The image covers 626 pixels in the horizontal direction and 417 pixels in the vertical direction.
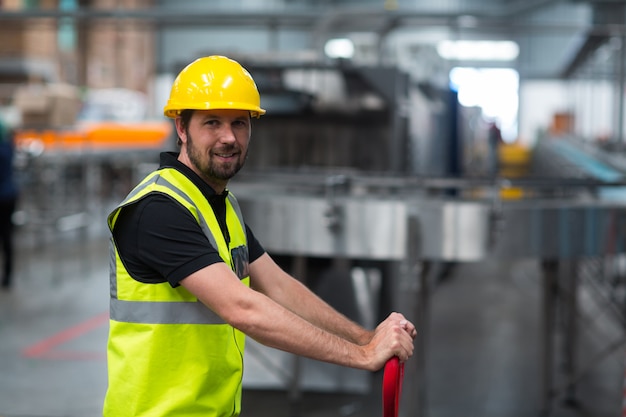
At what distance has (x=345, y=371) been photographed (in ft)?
19.8

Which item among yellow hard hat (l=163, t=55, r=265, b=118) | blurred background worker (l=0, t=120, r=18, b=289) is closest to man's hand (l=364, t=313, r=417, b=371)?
yellow hard hat (l=163, t=55, r=265, b=118)

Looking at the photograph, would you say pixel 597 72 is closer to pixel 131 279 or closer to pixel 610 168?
pixel 610 168

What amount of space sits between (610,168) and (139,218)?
21.4 feet

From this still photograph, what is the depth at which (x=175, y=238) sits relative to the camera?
2027 millimetres

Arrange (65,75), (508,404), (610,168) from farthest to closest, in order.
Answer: (65,75) → (610,168) → (508,404)

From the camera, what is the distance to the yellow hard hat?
217 cm

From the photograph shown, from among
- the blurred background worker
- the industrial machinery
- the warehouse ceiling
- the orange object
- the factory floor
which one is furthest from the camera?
the orange object

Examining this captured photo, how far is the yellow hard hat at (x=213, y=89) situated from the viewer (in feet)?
7.13

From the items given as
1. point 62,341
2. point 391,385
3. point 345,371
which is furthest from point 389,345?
Answer: point 62,341

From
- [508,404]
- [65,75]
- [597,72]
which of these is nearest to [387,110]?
[508,404]

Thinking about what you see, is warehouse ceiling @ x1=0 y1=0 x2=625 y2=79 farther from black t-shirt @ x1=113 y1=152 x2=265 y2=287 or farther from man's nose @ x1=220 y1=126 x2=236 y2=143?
black t-shirt @ x1=113 y1=152 x2=265 y2=287

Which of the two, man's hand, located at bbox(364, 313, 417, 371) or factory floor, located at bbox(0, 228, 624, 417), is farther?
factory floor, located at bbox(0, 228, 624, 417)

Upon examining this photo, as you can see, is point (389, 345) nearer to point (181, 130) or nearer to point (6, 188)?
point (181, 130)

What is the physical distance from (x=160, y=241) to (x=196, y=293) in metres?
0.14
